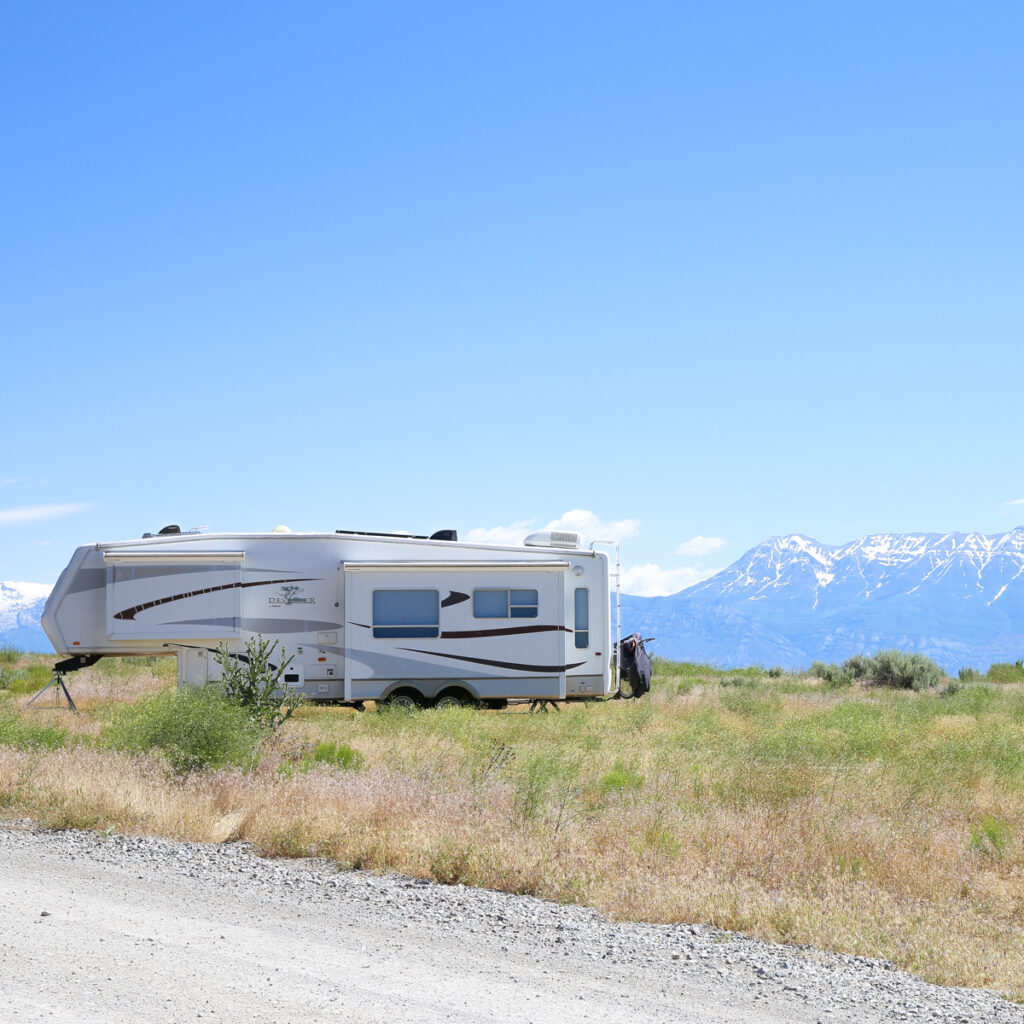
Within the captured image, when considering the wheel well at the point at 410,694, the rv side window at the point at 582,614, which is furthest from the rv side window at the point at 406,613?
the rv side window at the point at 582,614

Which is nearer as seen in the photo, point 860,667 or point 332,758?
point 332,758

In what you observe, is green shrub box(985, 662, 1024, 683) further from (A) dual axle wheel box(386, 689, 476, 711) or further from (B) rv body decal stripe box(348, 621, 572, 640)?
(A) dual axle wheel box(386, 689, 476, 711)

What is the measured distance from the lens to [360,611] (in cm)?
1698

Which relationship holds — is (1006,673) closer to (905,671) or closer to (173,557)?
(905,671)

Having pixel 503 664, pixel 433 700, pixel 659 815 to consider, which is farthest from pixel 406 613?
pixel 659 815

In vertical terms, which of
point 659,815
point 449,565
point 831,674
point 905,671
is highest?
point 449,565

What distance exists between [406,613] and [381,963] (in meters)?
11.9

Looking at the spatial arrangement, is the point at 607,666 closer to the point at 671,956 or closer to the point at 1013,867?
the point at 1013,867

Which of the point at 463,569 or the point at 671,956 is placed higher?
the point at 463,569

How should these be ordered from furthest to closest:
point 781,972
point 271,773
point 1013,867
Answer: point 271,773
point 1013,867
point 781,972

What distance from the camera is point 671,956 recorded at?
5.62 meters

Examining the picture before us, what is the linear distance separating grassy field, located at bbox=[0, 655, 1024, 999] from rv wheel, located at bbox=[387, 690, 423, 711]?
9.32 feet

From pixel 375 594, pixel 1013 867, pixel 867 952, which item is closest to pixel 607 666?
pixel 375 594

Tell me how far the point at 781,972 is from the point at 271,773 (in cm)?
574
